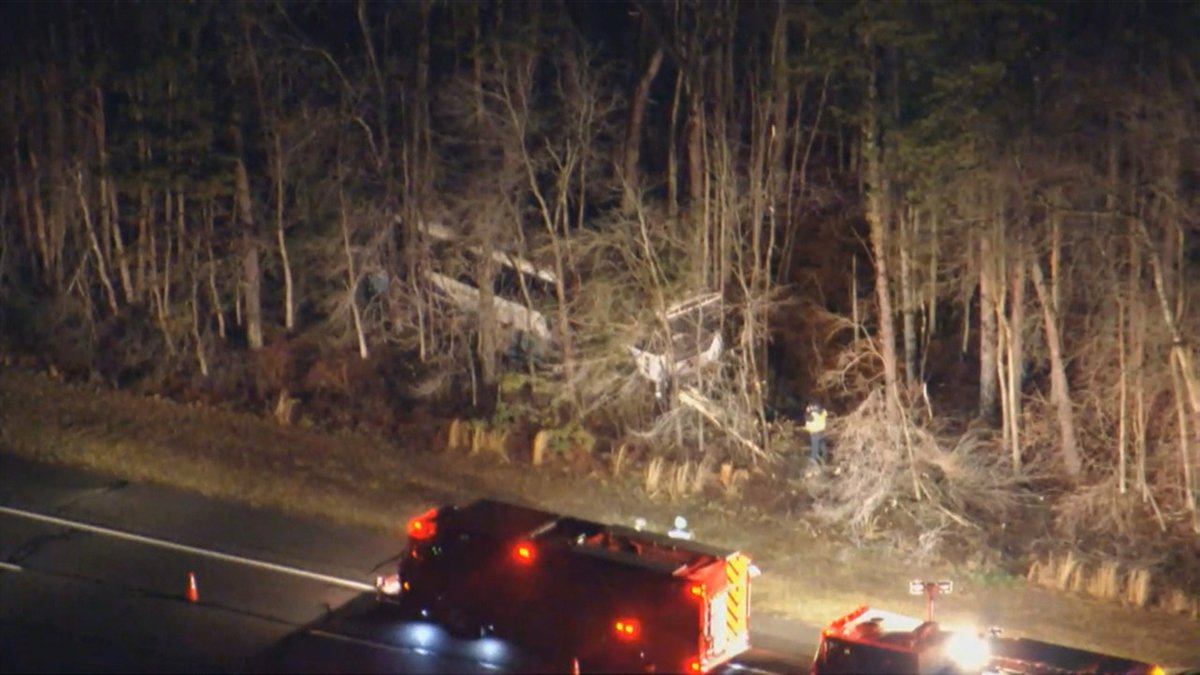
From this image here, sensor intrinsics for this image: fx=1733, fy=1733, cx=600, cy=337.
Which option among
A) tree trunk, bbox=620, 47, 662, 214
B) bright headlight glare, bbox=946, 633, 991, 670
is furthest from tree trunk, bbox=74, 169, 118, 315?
bright headlight glare, bbox=946, 633, 991, 670

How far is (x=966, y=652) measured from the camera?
1594cm

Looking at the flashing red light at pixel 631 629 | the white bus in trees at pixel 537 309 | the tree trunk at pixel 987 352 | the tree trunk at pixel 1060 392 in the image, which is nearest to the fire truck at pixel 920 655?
the flashing red light at pixel 631 629

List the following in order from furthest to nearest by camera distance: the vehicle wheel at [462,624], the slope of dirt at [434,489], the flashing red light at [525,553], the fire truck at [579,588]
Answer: the slope of dirt at [434,489] < the vehicle wheel at [462,624] < the flashing red light at [525,553] < the fire truck at [579,588]

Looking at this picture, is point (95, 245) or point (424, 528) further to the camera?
point (95, 245)

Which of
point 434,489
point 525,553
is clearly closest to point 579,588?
point 525,553

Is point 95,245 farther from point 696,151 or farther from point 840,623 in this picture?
point 840,623

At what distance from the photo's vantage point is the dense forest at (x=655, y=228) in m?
22.6

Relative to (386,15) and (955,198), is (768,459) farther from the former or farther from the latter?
(386,15)

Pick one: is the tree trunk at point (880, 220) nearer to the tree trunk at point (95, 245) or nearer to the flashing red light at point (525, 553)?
the flashing red light at point (525, 553)

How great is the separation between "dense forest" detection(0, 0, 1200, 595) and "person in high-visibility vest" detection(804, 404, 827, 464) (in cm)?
60

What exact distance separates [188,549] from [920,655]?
893cm

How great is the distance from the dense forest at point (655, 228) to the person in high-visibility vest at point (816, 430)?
23.6 inches

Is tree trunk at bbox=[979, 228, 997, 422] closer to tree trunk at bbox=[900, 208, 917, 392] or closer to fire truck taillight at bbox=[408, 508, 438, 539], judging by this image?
tree trunk at bbox=[900, 208, 917, 392]

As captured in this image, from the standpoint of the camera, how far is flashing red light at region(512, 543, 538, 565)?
16969 millimetres
